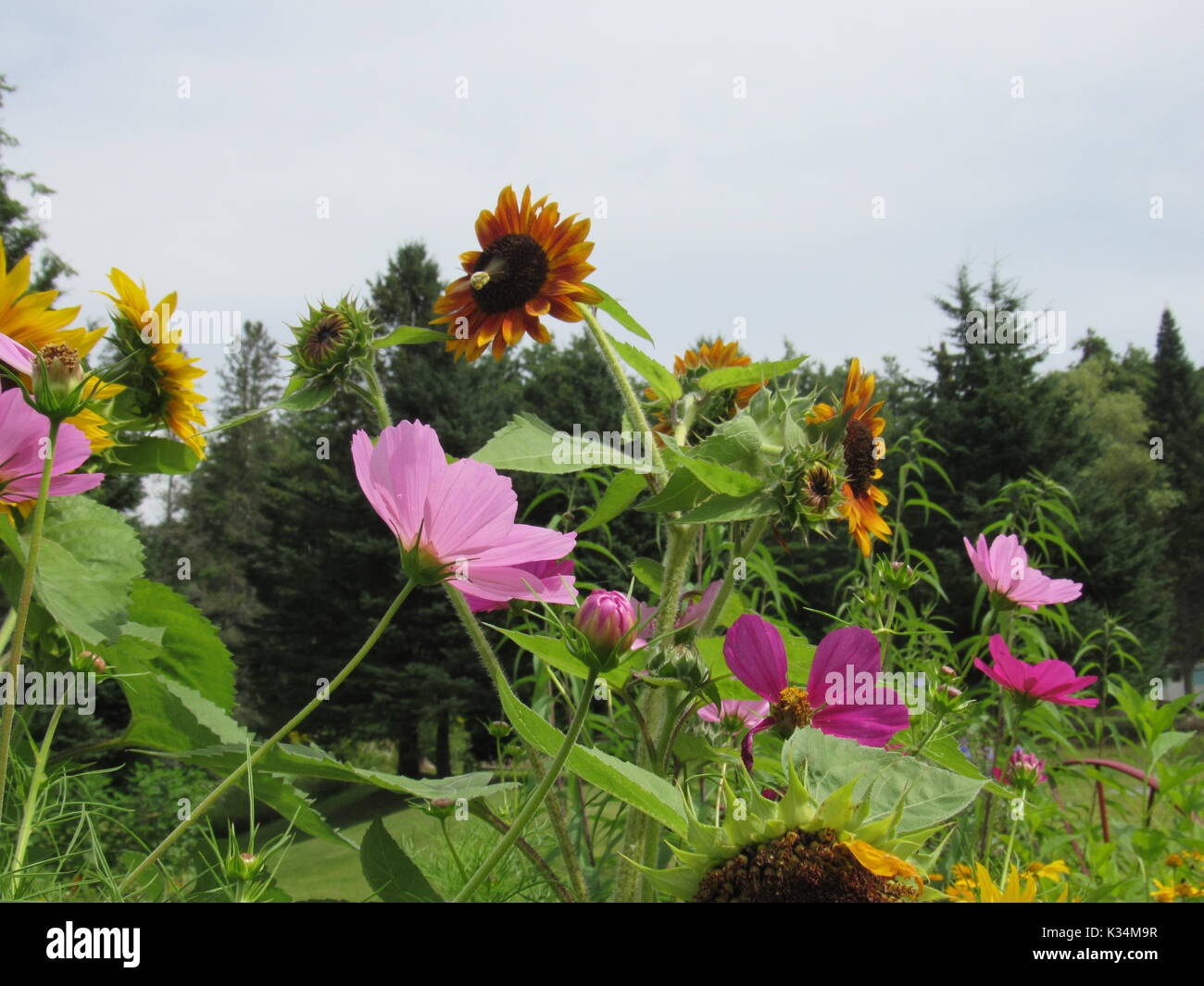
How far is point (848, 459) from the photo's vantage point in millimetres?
883

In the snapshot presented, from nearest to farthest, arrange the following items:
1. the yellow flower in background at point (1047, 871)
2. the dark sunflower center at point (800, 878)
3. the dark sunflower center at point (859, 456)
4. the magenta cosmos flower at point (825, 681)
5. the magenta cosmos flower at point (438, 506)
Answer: the dark sunflower center at point (800, 878)
the magenta cosmos flower at point (438, 506)
the magenta cosmos flower at point (825, 681)
the dark sunflower center at point (859, 456)
the yellow flower in background at point (1047, 871)

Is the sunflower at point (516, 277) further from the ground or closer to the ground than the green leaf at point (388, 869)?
further from the ground

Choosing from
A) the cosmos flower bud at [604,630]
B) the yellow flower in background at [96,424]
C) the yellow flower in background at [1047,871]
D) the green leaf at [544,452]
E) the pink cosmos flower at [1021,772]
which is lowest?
the yellow flower in background at [1047,871]

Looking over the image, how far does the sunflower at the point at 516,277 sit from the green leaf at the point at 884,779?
1.61 feet

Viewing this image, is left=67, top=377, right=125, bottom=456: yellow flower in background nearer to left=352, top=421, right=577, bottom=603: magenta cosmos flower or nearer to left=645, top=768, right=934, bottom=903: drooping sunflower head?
left=352, top=421, right=577, bottom=603: magenta cosmos flower

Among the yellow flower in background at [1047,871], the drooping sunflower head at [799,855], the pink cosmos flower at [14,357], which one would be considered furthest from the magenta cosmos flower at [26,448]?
the yellow flower in background at [1047,871]

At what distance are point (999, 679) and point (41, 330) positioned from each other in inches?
34.8

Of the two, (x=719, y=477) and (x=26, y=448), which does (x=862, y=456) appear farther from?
(x=26, y=448)

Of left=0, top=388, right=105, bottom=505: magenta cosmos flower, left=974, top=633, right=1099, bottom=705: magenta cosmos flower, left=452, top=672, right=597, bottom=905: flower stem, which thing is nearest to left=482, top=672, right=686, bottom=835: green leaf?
left=452, top=672, right=597, bottom=905: flower stem

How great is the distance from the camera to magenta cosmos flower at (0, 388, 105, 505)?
0.47 metres

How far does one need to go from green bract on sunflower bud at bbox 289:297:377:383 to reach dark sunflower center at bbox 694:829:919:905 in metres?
0.54

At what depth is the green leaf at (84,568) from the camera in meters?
0.53

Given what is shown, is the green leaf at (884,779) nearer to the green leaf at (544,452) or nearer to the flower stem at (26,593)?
the green leaf at (544,452)
